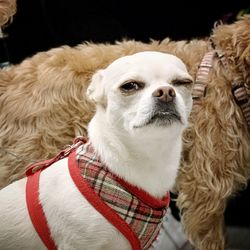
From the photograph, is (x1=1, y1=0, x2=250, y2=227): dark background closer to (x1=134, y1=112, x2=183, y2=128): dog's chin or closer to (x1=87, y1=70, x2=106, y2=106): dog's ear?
(x1=87, y1=70, x2=106, y2=106): dog's ear

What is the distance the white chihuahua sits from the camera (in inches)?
43.2

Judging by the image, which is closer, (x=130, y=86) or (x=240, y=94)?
(x=130, y=86)

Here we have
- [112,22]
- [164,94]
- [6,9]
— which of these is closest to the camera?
[164,94]

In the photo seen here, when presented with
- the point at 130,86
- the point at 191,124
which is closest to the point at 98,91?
the point at 130,86

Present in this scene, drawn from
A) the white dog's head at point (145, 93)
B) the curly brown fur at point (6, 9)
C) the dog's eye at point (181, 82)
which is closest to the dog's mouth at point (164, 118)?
the white dog's head at point (145, 93)

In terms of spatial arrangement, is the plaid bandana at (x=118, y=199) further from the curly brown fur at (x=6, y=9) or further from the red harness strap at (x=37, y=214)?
the curly brown fur at (x=6, y=9)

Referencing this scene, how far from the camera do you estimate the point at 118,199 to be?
3.70 feet

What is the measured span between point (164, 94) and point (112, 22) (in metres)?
1.24

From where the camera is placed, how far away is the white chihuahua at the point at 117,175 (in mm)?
1097

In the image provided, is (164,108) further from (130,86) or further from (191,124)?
(191,124)

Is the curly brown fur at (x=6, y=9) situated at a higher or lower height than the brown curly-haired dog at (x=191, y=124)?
higher

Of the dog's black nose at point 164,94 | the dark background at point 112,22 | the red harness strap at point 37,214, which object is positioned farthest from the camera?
the dark background at point 112,22

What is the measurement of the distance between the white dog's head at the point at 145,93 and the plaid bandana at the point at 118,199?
12 centimetres

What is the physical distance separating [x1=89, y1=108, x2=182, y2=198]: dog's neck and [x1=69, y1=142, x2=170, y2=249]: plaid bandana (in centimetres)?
2
